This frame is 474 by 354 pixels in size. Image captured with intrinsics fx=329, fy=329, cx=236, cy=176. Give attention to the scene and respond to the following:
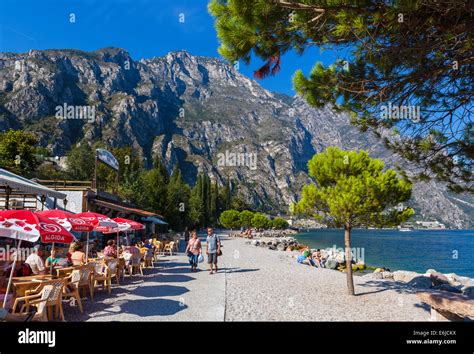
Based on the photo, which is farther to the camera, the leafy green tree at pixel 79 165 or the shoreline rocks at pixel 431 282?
the leafy green tree at pixel 79 165

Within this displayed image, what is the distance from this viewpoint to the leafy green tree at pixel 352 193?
30.4ft

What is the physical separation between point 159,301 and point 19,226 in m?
3.58

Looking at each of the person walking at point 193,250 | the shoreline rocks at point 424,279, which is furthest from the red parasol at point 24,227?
the shoreline rocks at point 424,279

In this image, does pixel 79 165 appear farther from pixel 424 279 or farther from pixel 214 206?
pixel 424 279

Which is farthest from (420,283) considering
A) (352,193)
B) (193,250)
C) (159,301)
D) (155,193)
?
(155,193)

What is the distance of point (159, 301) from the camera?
7.67 meters

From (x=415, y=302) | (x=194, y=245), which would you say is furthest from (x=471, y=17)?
(x=194, y=245)

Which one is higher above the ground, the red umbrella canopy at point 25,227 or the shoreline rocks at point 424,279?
the red umbrella canopy at point 25,227

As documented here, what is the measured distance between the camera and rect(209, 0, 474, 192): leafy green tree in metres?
4.73

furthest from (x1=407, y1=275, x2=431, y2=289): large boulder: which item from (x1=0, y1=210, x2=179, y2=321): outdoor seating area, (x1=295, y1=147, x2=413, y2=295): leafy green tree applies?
(x1=0, y1=210, x2=179, y2=321): outdoor seating area

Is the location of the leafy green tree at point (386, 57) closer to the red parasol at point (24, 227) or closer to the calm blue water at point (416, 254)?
the red parasol at point (24, 227)

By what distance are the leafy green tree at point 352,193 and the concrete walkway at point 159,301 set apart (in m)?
3.88
